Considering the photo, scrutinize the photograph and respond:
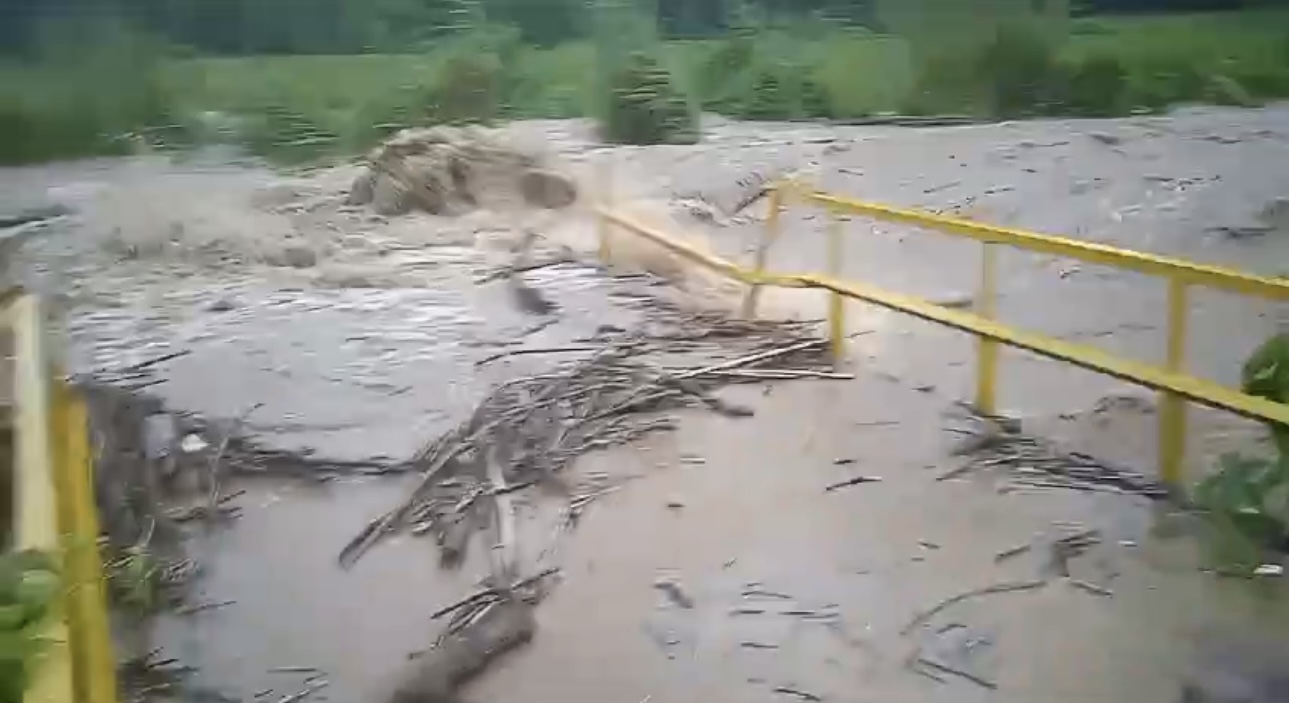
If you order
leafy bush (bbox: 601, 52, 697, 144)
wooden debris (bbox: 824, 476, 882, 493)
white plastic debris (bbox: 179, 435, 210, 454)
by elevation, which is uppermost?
leafy bush (bbox: 601, 52, 697, 144)

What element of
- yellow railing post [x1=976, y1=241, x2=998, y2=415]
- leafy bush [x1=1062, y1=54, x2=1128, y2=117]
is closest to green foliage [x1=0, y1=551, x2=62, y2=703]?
yellow railing post [x1=976, y1=241, x2=998, y2=415]

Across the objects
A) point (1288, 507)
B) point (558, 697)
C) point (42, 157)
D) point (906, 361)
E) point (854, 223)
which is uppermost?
point (42, 157)

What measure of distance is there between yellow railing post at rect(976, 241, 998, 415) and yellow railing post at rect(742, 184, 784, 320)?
0.27m

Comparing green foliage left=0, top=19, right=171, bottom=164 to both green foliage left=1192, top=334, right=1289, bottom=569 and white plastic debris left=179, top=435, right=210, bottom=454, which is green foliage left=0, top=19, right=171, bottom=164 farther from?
green foliage left=1192, top=334, right=1289, bottom=569

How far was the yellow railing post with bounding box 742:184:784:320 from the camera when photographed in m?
1.85

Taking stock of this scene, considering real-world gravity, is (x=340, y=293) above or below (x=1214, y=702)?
above

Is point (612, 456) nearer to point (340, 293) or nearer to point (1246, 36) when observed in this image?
point (340, 293)

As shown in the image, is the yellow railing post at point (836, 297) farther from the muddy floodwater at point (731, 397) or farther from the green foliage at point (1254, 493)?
the green foliage at point (1254, 493)

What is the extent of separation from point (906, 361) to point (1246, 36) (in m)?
0.59

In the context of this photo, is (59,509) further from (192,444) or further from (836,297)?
(836,297)

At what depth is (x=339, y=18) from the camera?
1.78m

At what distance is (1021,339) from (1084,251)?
0.13m

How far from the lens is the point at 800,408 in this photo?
1791mm

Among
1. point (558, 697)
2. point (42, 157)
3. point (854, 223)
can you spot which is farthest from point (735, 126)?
point (42, 157)
